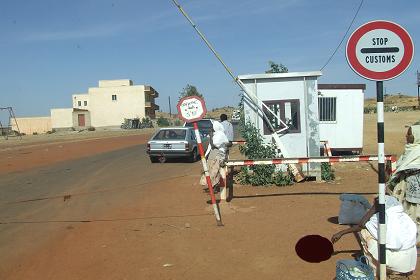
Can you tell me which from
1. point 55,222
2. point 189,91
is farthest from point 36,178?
point 189,91

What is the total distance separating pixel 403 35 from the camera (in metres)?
4.81

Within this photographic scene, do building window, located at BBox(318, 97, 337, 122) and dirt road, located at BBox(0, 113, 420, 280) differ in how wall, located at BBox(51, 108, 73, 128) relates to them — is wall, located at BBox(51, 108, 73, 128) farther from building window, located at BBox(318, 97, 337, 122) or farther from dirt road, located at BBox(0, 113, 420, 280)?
dirt road, located at BBox(0, 113, 420, 280)

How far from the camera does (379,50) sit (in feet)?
16.0

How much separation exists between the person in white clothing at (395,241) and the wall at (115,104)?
93.6m

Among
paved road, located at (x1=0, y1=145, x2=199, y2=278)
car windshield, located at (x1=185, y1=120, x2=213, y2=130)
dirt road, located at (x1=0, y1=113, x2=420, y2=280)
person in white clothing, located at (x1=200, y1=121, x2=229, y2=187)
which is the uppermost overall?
car windshield, located at (x1=185, y1=120, x2=213, y2=130)

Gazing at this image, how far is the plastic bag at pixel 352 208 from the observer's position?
6.73m

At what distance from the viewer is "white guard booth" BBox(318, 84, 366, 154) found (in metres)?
18.9

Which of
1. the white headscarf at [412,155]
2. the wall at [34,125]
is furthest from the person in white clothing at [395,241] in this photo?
the wall at [34,125]

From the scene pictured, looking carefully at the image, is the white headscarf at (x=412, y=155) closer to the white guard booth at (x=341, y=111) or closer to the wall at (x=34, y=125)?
the white guard booth at (x=341, y=111)

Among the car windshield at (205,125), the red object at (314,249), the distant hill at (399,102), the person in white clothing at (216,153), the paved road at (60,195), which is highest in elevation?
the distant hill at (399,102)

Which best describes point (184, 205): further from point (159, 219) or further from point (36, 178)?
point (36, 178)

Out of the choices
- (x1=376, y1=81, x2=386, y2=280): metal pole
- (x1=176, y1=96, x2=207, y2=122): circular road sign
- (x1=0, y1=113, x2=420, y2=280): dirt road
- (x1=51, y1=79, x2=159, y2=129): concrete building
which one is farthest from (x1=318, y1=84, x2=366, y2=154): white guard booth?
(x1=51, y1=79, x2=159, y2=129): concrete building

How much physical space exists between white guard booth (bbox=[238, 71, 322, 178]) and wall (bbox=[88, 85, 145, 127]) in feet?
281

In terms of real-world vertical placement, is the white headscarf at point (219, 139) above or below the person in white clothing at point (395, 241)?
above
